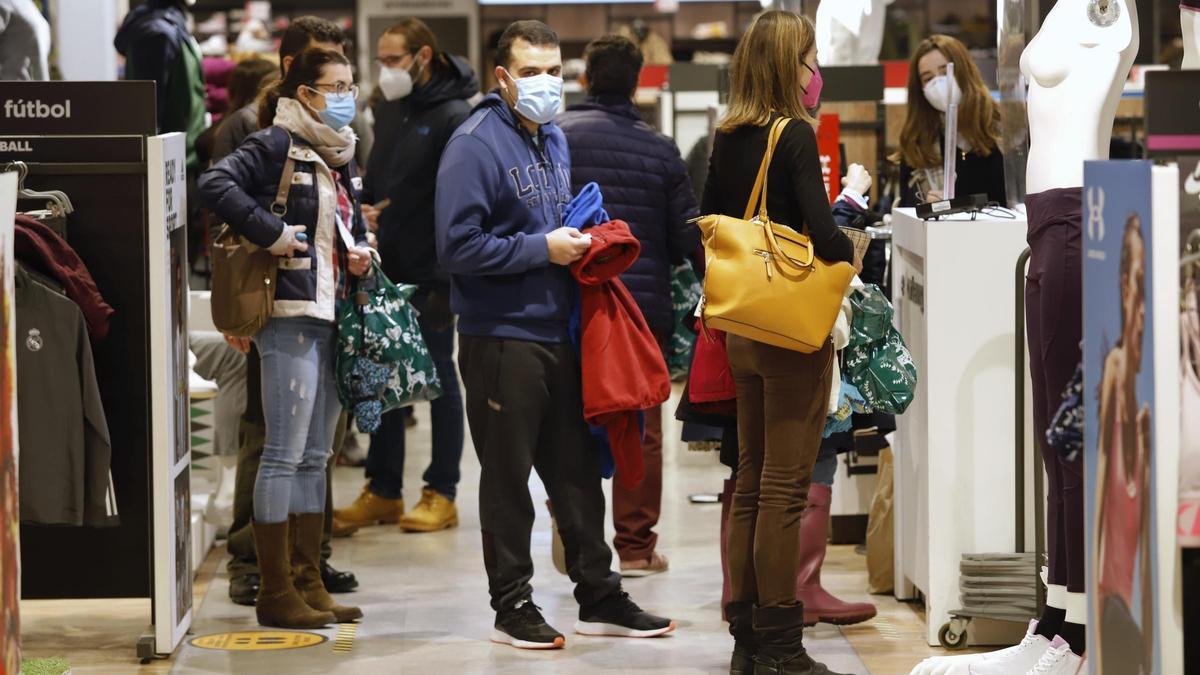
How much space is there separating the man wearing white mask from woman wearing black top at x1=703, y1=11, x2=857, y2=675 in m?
2.11

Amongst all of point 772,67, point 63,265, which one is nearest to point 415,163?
point 63,265

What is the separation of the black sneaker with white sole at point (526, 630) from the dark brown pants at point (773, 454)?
2.28 ft

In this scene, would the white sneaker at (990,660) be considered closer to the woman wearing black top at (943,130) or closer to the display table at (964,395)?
the display table at (964,395)

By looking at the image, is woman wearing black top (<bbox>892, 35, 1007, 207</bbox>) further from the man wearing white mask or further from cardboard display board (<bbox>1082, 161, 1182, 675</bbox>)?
cardboard display board (<bbox>1082, 161, 1182, 675</bbox>)

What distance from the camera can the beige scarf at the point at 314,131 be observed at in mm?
4680

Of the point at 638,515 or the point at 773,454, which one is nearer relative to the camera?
the point at 773,454

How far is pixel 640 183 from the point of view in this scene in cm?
526

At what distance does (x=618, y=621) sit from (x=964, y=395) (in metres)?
1.16

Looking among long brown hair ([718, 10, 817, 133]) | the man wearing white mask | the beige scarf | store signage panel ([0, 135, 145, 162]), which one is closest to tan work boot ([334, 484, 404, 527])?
the man wearing white mask

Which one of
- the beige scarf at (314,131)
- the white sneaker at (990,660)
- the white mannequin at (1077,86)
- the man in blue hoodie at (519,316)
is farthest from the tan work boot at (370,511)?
the white mannequin at (1077,86)

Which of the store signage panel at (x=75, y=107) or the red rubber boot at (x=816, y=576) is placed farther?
the red rubber boot at (x=816, y=576)

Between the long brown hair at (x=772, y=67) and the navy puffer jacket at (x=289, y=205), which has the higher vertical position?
the long brown hair at (x=772, y=67)

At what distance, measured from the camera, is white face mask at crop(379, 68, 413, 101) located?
6.00 meters

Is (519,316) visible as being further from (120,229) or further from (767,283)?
(120,229)
